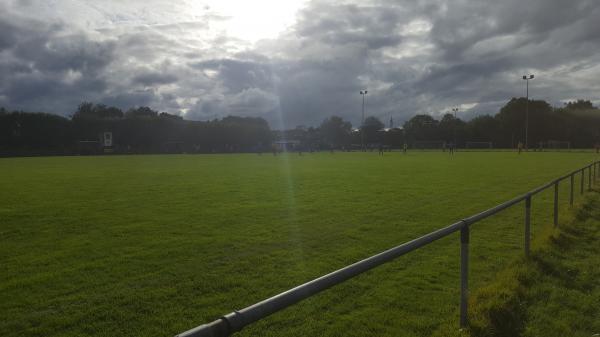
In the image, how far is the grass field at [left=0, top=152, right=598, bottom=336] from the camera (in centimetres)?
461

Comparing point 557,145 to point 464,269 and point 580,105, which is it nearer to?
point 580,105

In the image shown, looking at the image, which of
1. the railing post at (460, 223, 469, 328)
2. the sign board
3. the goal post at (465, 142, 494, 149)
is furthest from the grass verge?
the goal post at (465, 142, 494, 149)

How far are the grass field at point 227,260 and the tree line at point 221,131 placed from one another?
70572mm

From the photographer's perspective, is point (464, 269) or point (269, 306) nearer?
point (269, 306)

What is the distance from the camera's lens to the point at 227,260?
22.5ft

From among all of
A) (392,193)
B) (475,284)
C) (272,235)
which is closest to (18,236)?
(272,235)

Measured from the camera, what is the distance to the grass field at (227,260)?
15.1 ft

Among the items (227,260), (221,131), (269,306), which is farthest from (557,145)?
(269,306)

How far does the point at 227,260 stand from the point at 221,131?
93.6m

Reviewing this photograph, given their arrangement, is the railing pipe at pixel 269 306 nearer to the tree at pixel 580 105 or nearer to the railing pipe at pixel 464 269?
the railing pipe at pixel 464 269

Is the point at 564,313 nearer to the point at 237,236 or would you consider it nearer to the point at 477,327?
the point at 477,327

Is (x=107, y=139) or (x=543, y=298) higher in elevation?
(x=107, y=139)

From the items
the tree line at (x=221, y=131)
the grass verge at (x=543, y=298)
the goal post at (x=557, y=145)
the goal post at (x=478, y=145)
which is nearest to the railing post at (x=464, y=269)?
the grass verge at (x=543, y=298)

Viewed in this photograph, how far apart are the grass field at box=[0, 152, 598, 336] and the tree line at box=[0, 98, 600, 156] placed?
232 feet
